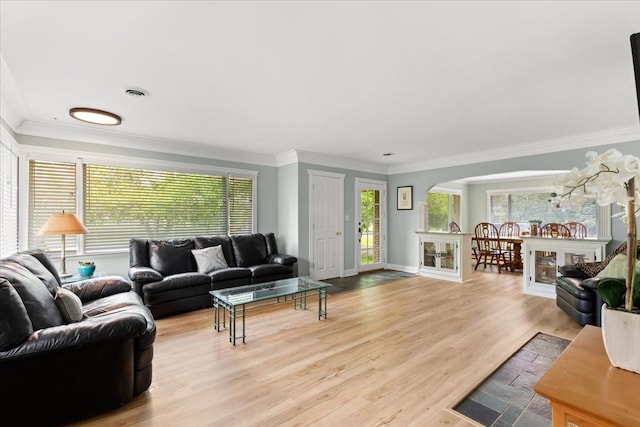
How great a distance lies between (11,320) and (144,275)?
2064 millimetres

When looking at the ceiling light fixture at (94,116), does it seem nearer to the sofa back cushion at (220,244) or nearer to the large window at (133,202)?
the large window at (133,202)

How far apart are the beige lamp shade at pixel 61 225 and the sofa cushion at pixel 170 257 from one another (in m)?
0.94

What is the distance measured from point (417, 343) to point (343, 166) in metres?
3.88

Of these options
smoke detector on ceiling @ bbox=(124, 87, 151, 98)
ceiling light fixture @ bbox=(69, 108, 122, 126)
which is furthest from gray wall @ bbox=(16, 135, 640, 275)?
smoke detector on ceiling @ bbox=(124, 87, 151, 98)

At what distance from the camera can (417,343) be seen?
298 centimetres

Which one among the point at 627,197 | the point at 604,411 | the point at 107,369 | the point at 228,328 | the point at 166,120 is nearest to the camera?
the point at 604,411

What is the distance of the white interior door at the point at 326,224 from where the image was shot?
5.69 meters

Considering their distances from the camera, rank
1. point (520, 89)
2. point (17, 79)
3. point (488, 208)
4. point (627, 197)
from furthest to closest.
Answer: point (488, 208), point (520, 89), point (17, 79), point (627, 197)

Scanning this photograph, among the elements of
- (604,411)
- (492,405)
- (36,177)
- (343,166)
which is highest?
(343,166)

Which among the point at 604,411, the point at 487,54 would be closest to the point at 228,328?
the point at 604,411

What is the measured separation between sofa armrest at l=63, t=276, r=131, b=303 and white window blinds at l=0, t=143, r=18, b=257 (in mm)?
825

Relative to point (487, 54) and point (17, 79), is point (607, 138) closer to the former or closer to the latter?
point (487, 54)

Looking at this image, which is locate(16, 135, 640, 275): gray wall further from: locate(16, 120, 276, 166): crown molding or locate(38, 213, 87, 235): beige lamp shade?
locate(38, 213, 87, 235): beige lamp shade

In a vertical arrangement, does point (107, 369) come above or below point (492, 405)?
above
